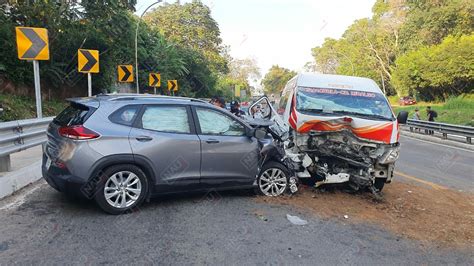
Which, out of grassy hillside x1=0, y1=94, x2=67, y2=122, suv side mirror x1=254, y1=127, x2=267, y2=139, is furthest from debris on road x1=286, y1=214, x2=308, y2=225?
grassy hillside x1=0, y1=94, x2=67, y2=122

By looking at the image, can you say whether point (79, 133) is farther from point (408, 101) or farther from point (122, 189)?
point (408, 101)

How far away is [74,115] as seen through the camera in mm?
5285

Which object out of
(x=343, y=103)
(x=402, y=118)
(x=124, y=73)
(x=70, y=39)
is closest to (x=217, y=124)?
(x=343, y=103)

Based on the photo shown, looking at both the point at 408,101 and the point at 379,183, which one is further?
the point at 408,101

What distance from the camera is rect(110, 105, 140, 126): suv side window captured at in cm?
521

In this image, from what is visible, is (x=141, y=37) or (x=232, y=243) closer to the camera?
(x=232, y=243)

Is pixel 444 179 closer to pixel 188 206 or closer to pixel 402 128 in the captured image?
pixel 188 206

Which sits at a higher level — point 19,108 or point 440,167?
point 19,108

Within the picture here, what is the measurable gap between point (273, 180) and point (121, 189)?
2.51 m

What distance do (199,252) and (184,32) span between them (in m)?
52.2

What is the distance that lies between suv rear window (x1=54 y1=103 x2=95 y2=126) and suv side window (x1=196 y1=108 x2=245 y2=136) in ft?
5.21

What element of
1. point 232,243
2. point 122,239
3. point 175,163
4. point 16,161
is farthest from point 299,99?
point 16,161

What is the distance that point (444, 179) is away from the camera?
8.86 m

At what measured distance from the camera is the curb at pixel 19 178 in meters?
5.66
